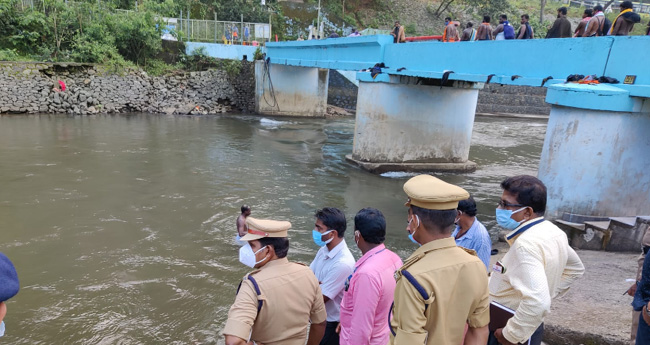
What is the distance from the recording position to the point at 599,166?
6.77 m

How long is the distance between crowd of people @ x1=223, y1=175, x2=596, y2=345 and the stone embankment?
23096mm

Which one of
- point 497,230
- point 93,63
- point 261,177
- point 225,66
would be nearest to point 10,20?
point 93,63

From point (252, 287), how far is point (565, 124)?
6447 mm

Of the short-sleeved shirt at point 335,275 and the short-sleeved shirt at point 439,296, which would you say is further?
the short-sleeved shirt at point 335,275

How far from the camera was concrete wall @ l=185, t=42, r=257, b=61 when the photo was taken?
26.4 metres

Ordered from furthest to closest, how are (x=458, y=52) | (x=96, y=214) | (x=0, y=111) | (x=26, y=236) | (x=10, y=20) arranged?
(x=10, y=20) → (x=0, y=111) → (x=458, y=52) → (x=96, y=214) → (x=26, y=236)

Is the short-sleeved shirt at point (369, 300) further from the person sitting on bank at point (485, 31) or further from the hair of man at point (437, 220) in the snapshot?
the person sitting on bank at point (485, 31)

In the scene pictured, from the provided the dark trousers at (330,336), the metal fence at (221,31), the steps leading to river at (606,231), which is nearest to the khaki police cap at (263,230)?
the dark trousers at (330,336)

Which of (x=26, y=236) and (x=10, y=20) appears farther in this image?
(x=10, y=20)

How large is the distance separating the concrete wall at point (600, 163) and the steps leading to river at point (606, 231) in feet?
0.51

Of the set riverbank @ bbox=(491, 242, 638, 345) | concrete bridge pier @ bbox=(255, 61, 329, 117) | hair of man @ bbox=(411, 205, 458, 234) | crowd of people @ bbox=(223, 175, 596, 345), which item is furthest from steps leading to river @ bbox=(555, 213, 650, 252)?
concrete bridge pier @ bbox=(255, 61, 329, 117)

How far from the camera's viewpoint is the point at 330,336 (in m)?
3.16

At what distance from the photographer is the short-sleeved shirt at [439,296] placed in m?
1.92

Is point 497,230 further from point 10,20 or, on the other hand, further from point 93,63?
point 10,20
